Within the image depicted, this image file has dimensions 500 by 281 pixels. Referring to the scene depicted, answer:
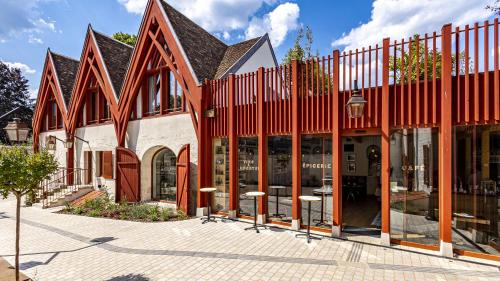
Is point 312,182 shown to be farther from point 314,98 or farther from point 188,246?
point 188,246

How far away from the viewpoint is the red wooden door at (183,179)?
11.0 m

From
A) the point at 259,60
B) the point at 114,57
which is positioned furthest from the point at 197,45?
the point at 114,57

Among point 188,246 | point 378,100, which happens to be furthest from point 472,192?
point 188,246

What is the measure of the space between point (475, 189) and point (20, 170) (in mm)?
9878

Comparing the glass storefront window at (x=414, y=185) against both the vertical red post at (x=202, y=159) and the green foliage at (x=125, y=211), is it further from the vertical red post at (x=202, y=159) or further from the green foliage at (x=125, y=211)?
the green foliage at (x=125, y=211)

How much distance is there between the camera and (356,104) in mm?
7082

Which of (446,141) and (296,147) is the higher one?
(446,141)

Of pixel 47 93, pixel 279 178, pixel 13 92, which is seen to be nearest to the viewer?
pixel 279 178

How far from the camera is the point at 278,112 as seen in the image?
29.6 ft

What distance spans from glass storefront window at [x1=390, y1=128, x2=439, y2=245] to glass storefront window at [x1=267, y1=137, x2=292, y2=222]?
3.05 metres

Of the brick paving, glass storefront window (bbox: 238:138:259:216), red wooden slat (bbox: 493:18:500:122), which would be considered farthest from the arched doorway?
red wooden slat (bbox: 493:18:500:122)

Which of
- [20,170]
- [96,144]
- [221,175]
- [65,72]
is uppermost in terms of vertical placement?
[65,72]

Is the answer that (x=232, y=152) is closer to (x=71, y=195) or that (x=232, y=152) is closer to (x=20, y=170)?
(x=20, y=170)

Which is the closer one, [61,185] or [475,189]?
[475,189]
